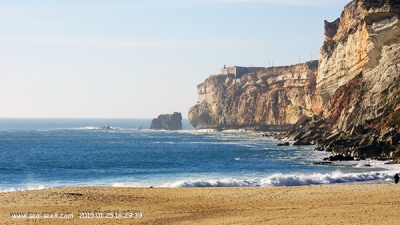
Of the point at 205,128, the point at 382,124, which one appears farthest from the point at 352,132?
the point at 205,128

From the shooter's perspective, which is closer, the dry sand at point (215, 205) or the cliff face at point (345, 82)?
the dry sand at point (215, 205)

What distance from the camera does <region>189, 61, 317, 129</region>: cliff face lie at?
367 ft

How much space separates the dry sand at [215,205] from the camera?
22234 millimetres

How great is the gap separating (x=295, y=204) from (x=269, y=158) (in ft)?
101

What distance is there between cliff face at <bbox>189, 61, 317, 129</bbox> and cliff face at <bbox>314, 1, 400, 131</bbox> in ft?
82.9

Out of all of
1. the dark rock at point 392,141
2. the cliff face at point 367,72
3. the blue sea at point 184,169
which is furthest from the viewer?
the cliff face at point 367,72

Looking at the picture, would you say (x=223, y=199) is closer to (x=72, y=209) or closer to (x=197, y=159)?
(x=72, y=209)

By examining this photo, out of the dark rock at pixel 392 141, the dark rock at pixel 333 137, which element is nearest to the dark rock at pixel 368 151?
the dark rock at pixel 392 141

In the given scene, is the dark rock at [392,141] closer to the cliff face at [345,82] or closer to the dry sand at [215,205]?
the cliff face at [345,82]

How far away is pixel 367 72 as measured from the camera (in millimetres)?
69875

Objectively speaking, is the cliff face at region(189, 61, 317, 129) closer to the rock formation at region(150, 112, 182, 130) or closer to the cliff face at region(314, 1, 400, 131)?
the rock formation at region(150, 112, 182, 130)

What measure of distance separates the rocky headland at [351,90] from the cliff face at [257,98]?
243 mm

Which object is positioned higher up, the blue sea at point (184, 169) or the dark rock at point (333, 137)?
the dark rock at point (333, 137)

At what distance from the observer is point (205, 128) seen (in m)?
148
